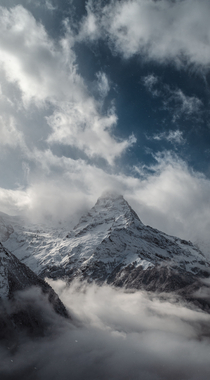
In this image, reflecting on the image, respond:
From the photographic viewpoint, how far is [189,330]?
523 feet

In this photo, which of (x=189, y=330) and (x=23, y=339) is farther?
(x=189, y=330)

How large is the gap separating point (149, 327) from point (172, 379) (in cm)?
6092

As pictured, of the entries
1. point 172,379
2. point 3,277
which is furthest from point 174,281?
point 3,277

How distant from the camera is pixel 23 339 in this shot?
81.9 meters

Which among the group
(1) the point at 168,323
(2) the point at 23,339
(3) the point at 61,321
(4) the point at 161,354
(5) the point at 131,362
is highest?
(1) the point at 168,323

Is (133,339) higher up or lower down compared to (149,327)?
lower down

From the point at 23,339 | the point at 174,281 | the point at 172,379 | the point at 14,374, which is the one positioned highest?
the point at 174,281

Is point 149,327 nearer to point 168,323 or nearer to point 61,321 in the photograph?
point 168,323

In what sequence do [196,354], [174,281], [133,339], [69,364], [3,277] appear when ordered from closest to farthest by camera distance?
[3,277], [69,364], [196,354], [133,339], [174,281]

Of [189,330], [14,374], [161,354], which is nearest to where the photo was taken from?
[14,374]

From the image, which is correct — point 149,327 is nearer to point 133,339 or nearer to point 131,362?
point 133,339

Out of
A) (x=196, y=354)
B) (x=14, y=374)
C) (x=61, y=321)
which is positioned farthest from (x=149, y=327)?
(x=14, y=374)

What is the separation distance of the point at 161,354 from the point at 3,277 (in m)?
111

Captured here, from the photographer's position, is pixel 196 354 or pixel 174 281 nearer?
pixel 196 354
